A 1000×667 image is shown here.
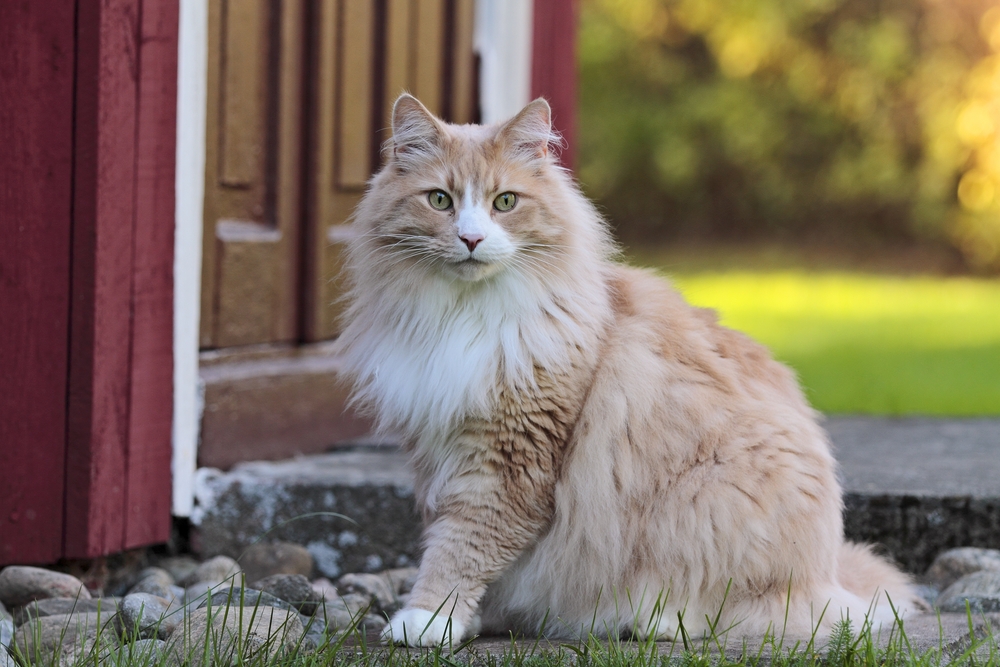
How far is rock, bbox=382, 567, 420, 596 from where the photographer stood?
3.18 m

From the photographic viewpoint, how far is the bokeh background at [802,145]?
42.9 ft

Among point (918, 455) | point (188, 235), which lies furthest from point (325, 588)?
point (918, 455)

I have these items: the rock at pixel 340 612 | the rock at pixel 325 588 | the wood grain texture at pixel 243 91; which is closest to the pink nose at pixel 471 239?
the rock at pixel 340 612

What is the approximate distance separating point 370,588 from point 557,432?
99cm

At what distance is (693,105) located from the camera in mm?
15984

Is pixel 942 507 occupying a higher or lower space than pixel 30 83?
lower

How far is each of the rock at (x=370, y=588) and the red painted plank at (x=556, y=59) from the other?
2562 millimetres

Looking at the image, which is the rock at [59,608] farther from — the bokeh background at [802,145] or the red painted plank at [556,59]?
the bokeh background at [802,145]

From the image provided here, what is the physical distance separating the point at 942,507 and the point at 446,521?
165 cm

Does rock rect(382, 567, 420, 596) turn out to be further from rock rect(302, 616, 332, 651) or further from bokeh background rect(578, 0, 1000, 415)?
bokeh background rect(578, 0, 1000, 415)

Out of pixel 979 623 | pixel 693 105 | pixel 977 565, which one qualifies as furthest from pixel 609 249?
pixel 693 105

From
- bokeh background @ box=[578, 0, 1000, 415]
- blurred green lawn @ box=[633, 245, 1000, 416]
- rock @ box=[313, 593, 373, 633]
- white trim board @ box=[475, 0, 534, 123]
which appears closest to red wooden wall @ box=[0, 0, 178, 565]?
rock @ box=[313, 593, 373, 633]

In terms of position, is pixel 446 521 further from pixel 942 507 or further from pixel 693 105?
pixel 693 105

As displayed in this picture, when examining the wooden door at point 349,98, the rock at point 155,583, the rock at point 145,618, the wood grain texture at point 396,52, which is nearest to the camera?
the rock at point 145,618
